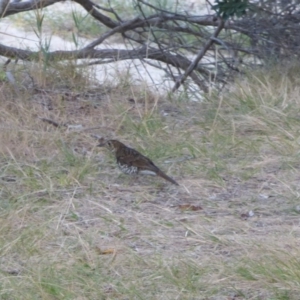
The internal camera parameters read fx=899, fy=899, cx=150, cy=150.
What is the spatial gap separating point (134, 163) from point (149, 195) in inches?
9.0

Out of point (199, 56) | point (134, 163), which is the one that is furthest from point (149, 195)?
point (199, 56)

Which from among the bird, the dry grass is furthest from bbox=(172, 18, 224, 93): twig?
the bird

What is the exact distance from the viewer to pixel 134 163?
16.2ft

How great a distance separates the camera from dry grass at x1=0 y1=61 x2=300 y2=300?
12.2 feet

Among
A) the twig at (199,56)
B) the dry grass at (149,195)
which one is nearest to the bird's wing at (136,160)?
the dry grass at (149,195)

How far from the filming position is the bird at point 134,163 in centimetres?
492

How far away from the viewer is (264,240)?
4109 millimetres

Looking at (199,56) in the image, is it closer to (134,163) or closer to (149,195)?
(134,163)

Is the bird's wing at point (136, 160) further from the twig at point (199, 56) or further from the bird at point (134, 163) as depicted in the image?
the twig at point (199, 56)

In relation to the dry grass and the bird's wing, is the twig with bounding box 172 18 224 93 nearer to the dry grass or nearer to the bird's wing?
the dry grass

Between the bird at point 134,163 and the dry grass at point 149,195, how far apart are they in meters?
0.08

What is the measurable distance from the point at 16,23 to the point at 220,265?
31.0 ft

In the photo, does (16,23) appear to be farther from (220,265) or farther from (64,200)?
(220,265)

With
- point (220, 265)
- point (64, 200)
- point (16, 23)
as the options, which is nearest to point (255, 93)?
point (64, 200)
